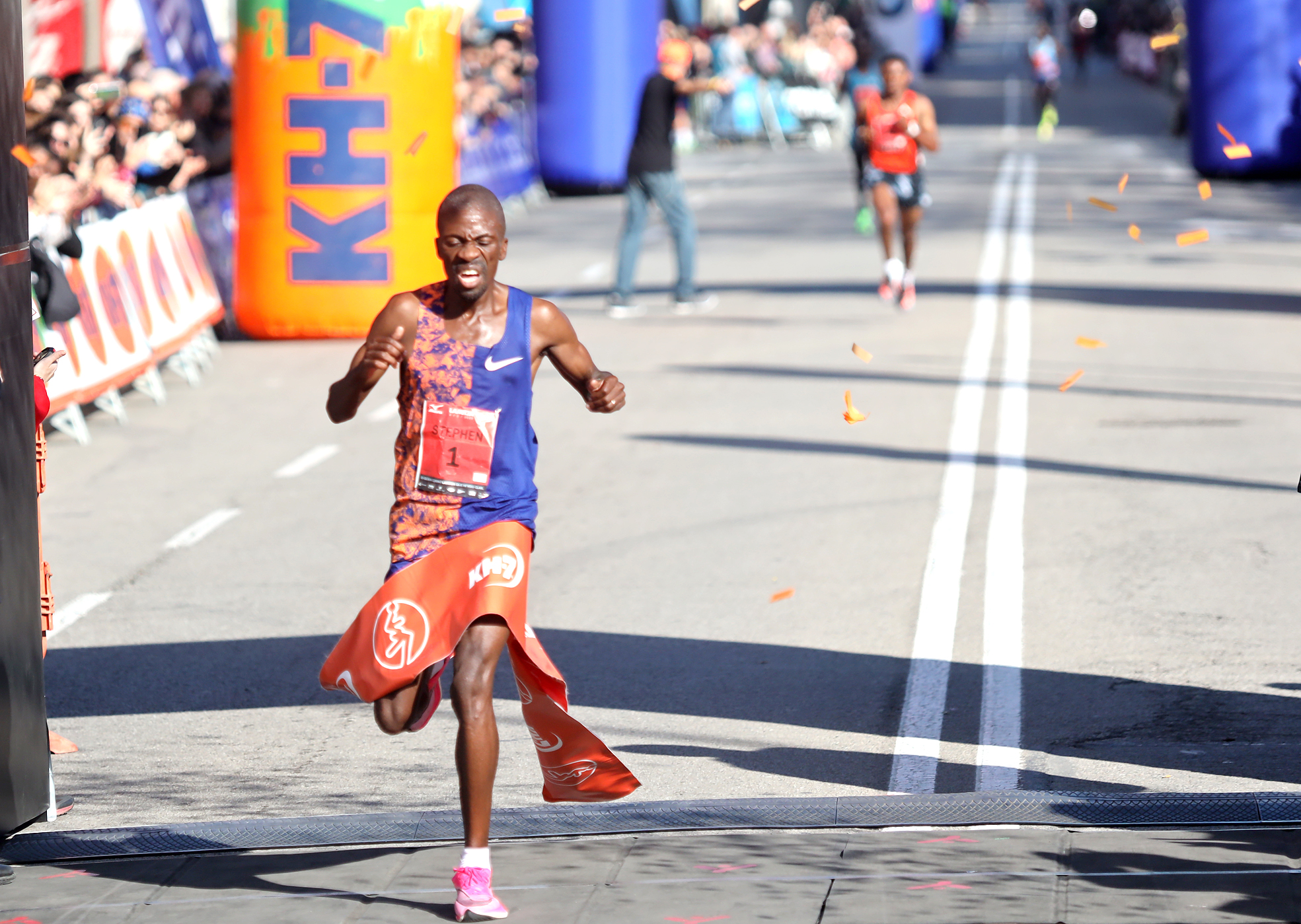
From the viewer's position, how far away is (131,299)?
13430 mm

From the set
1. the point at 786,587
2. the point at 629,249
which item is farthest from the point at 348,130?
the point at 786,587

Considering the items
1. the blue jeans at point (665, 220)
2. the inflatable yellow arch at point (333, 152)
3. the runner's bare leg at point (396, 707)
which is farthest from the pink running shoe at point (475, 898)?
the blue jeans at point (665, 220)

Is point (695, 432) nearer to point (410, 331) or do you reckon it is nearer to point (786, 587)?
point (786, 587)

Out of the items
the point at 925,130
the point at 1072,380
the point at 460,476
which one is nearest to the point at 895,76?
the point at 925,130

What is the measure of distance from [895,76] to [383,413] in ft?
19.5

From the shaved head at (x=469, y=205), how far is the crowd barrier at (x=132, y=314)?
22.0ft

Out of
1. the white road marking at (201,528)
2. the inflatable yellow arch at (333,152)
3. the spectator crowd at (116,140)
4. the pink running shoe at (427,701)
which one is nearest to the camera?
the pink running shoe at (427,701)

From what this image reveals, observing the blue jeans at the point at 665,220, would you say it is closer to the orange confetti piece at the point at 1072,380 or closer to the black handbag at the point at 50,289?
the orange confetti piece at the point at 1072,380

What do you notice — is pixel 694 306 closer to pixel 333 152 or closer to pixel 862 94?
pixel 333 152

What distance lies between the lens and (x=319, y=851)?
533 centimetres

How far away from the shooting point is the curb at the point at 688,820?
5.37m

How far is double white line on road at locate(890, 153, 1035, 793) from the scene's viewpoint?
20.6ft

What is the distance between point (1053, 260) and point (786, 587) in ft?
40.2

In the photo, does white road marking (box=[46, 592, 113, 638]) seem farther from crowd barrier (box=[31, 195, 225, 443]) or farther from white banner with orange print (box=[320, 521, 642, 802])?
white banner with orange print (box=[320, 521, 642, 802])
